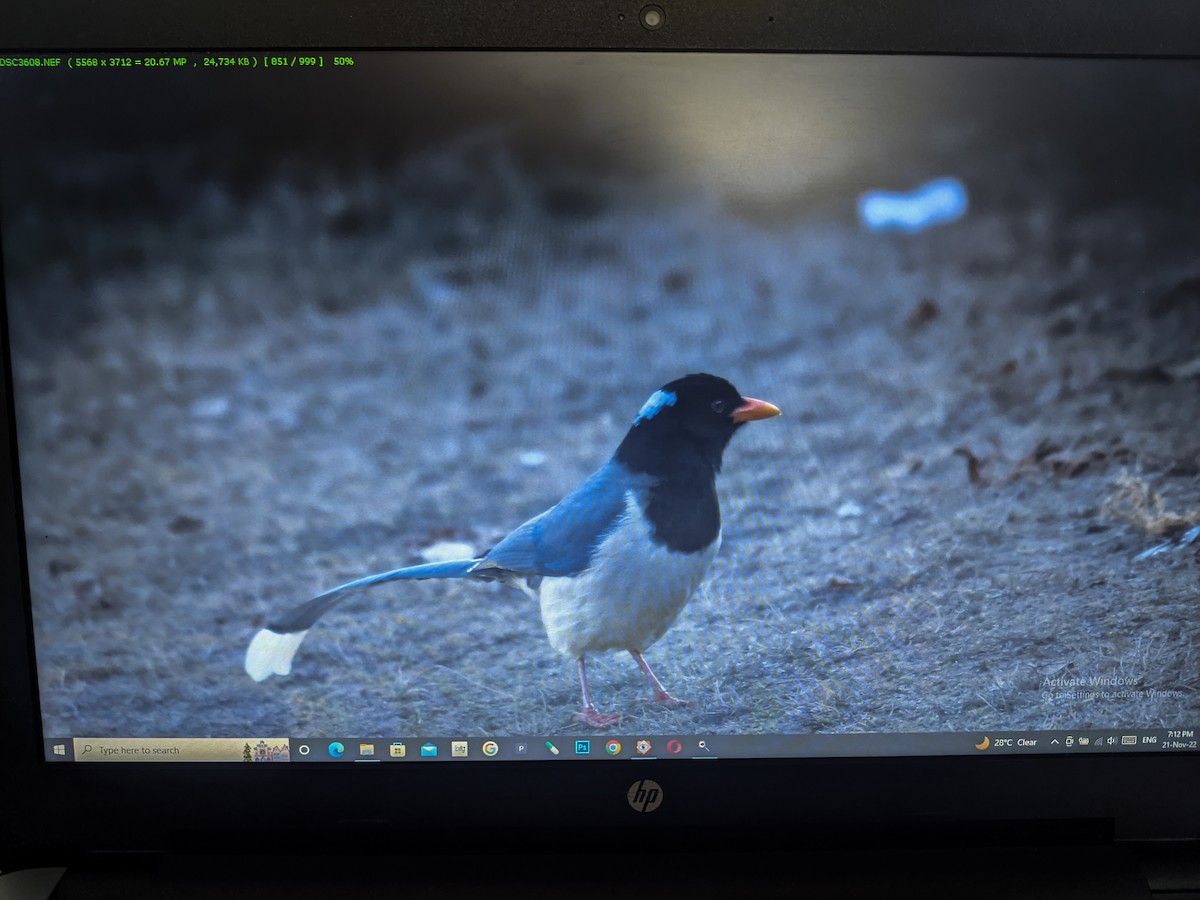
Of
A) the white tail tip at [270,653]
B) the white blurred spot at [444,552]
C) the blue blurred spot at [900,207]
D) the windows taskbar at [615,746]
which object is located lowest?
the windows taskbar at [615,746]

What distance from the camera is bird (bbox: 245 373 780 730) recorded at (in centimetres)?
81

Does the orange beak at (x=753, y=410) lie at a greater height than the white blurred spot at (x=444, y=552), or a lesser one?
greater

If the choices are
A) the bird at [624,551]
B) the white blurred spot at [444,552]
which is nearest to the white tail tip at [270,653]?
the bird at [624,551]

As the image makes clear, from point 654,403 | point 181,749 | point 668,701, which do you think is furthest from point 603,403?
point 181,749

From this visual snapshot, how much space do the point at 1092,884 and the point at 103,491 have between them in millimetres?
957

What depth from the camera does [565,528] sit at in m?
0.83

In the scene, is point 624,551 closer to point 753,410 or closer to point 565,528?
point 565,528

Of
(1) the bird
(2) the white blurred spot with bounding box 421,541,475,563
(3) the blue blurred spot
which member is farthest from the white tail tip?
(3) the blue blurred spot

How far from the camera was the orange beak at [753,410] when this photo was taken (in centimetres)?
80

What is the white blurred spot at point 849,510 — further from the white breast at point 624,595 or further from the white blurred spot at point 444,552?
the white blurred spot at point 444,552

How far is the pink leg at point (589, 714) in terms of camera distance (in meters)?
0.83

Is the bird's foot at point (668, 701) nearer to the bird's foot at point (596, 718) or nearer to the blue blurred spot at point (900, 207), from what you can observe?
the bird's foot at point (596, 718)

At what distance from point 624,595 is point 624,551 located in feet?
0.13

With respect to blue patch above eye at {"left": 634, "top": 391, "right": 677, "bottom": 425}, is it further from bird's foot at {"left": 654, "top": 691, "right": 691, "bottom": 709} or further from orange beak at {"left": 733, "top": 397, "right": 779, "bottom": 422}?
bird's foot at {"left": 654, "top": 691, "right": 691, "bottom": 709}
